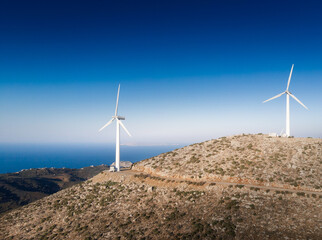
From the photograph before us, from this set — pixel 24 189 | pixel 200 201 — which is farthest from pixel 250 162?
pixel 24 189

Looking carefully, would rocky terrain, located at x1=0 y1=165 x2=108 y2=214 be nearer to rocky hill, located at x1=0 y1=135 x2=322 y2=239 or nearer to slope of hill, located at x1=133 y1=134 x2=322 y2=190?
rocky hill, located at x1=0 y1=135 x2=322 y2=239

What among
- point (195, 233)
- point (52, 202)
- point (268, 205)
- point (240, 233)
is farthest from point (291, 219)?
point (52, 202)

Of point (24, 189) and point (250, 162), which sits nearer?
point (250, 162)

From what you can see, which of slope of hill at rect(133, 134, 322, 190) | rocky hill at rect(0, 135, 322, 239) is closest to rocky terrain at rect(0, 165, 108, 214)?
rocky hill at rect(0, 135, 322, 239)

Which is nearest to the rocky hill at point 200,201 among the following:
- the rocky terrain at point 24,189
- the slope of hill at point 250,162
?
the slope of hill at point 250,162

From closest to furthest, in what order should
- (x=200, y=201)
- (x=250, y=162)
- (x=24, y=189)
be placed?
(x=200, y=201)
(x=250, y=162)
(x=24, y=189)

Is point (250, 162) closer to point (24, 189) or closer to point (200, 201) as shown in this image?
point (200, 201)

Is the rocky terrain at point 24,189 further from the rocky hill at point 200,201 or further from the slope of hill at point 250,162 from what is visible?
the slope of hill at point 250,162

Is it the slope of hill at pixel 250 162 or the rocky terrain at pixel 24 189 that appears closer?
the slope of hill at pixel 250 162

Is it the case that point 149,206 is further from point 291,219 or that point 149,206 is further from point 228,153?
point 228,153
